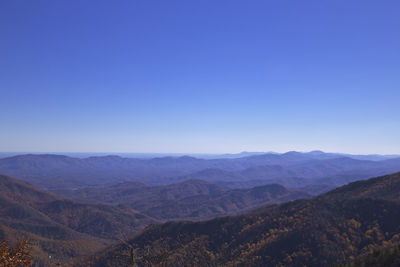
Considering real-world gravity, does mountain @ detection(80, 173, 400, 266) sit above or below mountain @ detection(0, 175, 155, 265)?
above

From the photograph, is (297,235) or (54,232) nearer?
(297,235)

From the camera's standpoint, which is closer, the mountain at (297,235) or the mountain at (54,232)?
the mountain at (297,235)

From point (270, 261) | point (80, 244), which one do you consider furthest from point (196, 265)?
point (80, 244)

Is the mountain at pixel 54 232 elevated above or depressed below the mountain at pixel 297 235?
below

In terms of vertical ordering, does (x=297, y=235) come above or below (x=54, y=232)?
above

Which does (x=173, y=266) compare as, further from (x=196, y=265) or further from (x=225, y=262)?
(x=225, y=262)

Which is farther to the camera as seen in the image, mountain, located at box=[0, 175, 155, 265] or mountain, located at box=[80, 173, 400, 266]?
mountain, located at box=[0, 175, 155, 265]

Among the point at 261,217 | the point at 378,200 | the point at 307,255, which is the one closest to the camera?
the point at 307,255

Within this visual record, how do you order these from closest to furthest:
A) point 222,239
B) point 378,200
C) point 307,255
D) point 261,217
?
point 307,255
point 378,200
point 222,239
point 261,217
